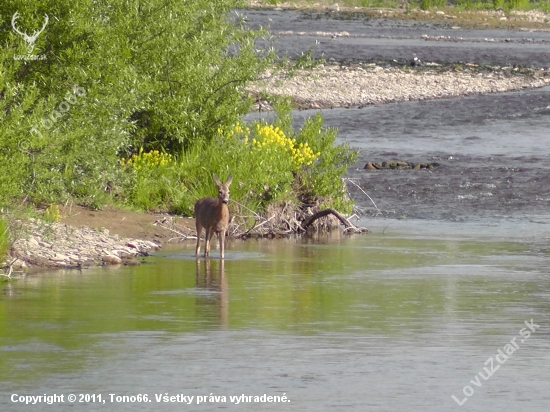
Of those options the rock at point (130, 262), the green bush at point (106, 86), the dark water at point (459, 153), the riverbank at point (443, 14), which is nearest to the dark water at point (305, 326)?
the rock at point (130, 262)

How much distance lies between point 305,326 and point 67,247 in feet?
15.1

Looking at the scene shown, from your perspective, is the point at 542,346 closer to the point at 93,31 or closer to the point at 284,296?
the point at 284,296

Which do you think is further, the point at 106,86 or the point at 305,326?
the point at 106,86

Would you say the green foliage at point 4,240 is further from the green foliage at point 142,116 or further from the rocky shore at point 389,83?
the rocky shore at point 389,83

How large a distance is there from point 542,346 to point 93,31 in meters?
7.78

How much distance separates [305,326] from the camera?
11.6 metres

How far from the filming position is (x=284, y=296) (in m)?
13.2

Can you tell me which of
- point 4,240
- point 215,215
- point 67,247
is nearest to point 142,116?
point 215,215

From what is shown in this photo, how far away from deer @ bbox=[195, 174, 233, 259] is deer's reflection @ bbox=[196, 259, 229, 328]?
392mm

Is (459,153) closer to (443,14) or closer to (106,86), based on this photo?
(106,86)

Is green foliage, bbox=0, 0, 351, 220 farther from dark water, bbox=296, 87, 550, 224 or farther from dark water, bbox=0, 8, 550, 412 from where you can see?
dark water, bbox=296, 87, 550, 224

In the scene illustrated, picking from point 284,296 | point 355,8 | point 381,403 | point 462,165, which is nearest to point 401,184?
point 462,165

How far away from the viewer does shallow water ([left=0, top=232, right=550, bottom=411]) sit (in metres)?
9.38

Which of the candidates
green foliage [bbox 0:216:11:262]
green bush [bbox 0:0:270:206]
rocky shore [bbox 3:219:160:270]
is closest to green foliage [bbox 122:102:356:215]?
green bush [bbox 0:0:270:206]
